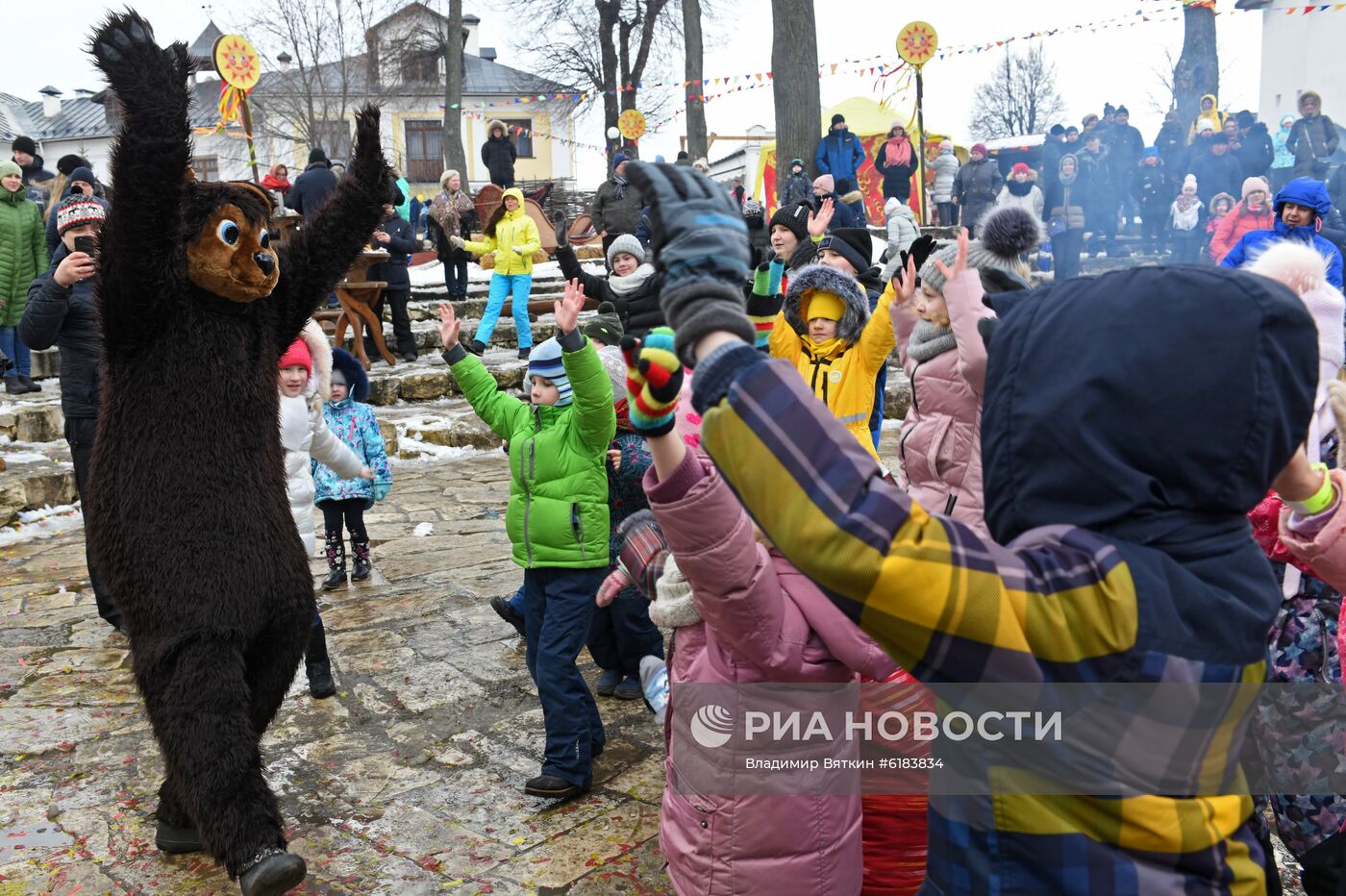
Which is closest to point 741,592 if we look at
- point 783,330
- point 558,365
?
point 558,365

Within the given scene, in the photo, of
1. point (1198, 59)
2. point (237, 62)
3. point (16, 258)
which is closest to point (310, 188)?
point (237, 62)

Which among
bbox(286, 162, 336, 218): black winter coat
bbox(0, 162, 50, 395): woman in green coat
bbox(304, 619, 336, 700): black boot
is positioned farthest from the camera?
bbox(286, 162, 336, 218): black winter coat

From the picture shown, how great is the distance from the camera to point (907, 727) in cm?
281

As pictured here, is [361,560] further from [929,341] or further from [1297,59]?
Result: [1297,59]

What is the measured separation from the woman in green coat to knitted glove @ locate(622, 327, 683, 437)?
9.69 metres

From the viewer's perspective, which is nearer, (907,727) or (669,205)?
(669,205)

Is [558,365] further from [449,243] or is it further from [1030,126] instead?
[1030,126]

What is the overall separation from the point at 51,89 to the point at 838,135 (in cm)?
5065

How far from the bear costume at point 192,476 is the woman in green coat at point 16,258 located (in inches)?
303

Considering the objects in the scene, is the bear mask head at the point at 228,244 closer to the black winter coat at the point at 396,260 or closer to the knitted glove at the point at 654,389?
the knitted glove at the point at 654,389

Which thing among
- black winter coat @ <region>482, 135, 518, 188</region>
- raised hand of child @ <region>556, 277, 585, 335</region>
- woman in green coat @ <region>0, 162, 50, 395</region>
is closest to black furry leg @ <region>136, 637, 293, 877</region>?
raised hand of child @ <region>556, 277, 585, 335</region>

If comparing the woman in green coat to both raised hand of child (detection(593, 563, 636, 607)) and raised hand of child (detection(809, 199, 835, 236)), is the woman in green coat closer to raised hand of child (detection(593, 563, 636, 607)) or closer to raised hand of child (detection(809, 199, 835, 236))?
raised hand of child (detection(809, 199, 835, 236))

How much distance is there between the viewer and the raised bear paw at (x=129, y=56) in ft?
9.92

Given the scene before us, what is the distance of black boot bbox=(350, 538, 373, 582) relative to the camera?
656 centimetres
